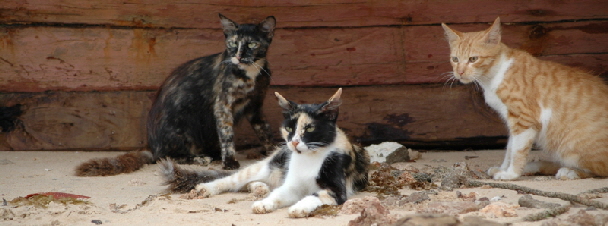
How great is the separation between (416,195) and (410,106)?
8.60 ft

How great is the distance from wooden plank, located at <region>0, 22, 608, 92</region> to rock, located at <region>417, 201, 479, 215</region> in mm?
2831

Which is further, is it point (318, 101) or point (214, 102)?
point (318, 101)

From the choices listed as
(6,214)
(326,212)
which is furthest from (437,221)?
(6,214)

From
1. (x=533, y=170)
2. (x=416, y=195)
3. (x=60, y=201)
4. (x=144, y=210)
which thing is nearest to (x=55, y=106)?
(x=60, y=201)

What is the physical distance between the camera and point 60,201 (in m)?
4.28

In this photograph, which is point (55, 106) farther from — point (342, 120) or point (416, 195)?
point (416, 195)

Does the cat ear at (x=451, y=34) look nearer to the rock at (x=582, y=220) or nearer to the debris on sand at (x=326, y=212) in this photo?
the debris on sand at (x=326, y=212)

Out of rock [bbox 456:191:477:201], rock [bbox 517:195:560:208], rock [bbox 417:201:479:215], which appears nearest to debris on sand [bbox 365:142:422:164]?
rock [bbox 456:191:477:201]

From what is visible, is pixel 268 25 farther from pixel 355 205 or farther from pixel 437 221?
pixel 437 221

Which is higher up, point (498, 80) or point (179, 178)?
point (498, 80)

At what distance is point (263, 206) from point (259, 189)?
2.00 ft

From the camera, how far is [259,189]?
466cm

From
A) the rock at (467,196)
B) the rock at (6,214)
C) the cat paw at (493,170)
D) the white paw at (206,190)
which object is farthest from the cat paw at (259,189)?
the cat paw at (493,170)

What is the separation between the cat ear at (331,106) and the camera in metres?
4.39
